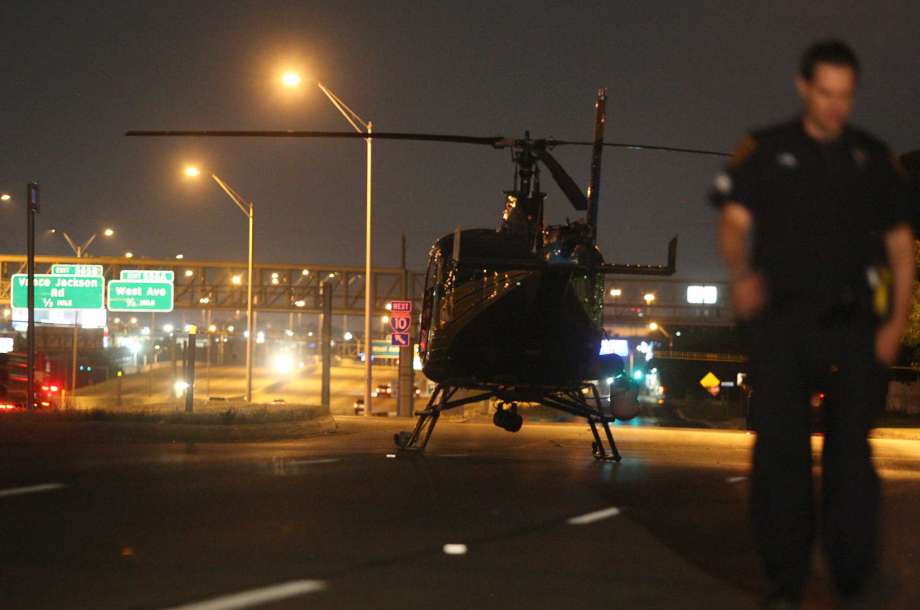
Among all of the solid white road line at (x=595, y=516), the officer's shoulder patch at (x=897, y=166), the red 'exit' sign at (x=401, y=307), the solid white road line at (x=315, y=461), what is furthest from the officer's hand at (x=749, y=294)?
the red 'exit' sign at (x=401, y=307)

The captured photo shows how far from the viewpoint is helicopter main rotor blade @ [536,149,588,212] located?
14633 millimetres

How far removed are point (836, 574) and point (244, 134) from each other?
12.5m

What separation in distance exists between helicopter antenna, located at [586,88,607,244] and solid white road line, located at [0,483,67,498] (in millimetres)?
6883

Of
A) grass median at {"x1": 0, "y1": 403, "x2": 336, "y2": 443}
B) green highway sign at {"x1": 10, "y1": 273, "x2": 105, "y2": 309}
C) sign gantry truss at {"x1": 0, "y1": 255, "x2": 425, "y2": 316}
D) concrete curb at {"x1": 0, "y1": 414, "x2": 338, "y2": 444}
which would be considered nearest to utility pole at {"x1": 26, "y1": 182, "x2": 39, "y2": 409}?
grass median at {"x1": 0, "y1": 403, "x2": 336, "y2": 443}

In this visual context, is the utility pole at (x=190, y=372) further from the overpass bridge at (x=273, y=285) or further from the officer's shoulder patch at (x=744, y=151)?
the overpass bridge at (x=273, y=285)

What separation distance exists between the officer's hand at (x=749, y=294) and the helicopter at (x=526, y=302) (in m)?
8.84

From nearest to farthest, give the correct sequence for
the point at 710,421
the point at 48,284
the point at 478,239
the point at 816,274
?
the point at 816,274 < the point at 478,239 < the point at 48,284 < the point at 710,421

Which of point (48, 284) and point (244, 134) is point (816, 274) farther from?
point (48, 284)

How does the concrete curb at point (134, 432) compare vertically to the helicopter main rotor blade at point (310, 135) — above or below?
below

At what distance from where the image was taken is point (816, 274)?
140 inches

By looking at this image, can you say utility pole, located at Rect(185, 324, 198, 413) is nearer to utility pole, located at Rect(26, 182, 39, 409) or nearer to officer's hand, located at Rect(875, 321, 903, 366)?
utility pole, located at Rect(26, 182, 39, 409)

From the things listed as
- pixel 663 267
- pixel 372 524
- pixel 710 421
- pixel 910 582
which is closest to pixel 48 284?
pixel 710 421

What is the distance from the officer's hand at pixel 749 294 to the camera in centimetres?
355

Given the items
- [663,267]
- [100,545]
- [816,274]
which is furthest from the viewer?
[663,267]
